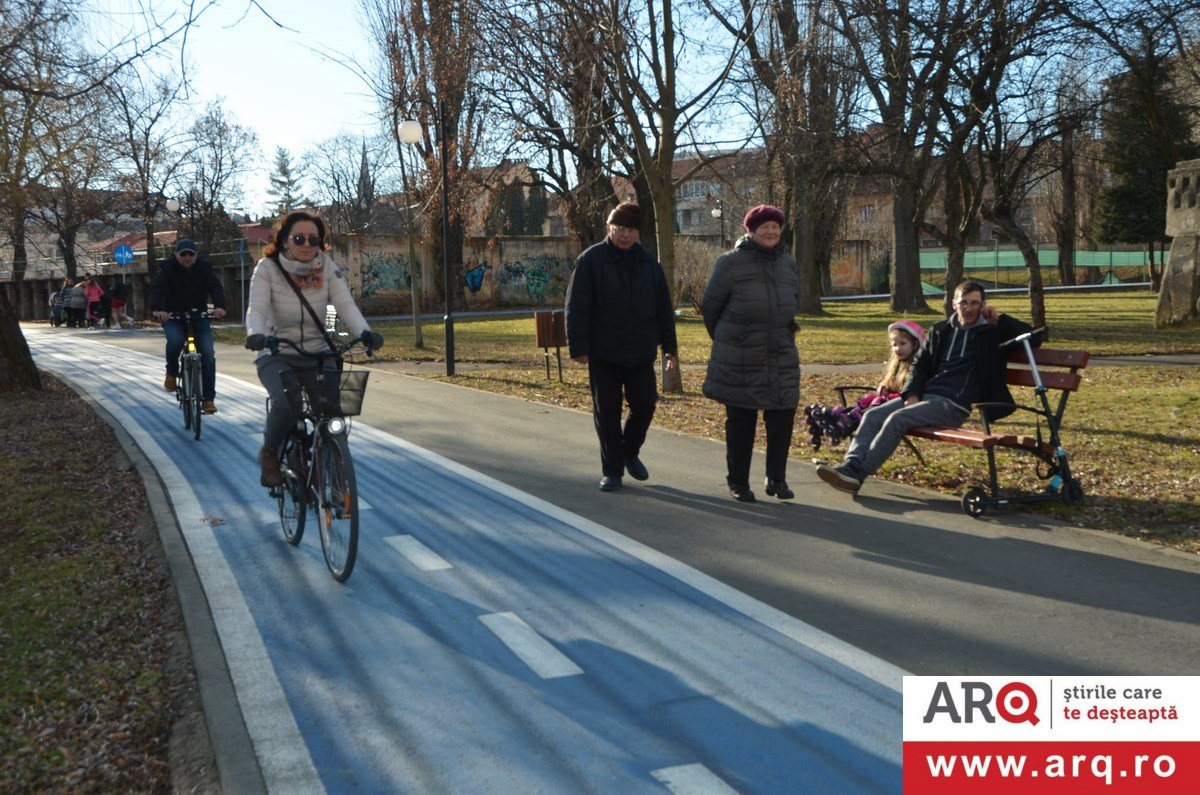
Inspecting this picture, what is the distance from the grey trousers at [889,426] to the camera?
24.8 feet

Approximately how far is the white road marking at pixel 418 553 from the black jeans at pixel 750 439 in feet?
7.53

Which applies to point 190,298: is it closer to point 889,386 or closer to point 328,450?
point 328,450

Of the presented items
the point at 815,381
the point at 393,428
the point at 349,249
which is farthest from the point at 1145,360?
the point at 349,249

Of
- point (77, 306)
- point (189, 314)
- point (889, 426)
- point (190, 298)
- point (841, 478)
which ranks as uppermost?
point (77, 306)

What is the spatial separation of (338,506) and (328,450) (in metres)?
0.30

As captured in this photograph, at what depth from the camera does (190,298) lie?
38.2ft

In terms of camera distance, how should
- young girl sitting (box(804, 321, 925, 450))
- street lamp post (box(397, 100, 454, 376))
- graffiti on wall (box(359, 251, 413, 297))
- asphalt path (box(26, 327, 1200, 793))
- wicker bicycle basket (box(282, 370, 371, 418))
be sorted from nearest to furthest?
asphalt path (box(26, 327, 1200, 793)), wicker bicycle basket (box(282, 370, 371, 418)), young girl sitting (box(804, 321, 925, 450)), street lamp post (box(397, 100, 454, 376)), graffiti on wall (box(359, 251, 413, 297))

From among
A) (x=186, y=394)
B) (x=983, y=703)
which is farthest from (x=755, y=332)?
(x=186, y=394)

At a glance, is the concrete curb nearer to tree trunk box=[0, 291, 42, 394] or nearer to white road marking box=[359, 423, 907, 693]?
white road marking box=[359, 423, 907, 693]

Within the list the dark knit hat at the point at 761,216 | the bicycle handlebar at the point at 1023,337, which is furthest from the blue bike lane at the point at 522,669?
the bicycle handlebar at the point at 1023,337

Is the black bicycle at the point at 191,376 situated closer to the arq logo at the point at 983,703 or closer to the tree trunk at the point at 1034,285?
the arq logo at the point at 983,703

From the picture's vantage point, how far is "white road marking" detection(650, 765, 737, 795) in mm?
3465

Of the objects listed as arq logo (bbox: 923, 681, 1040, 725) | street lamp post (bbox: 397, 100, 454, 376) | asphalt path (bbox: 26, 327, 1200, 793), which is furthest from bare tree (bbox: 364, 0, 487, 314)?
arq logo (bbox: 923, 681, 1040, 725)

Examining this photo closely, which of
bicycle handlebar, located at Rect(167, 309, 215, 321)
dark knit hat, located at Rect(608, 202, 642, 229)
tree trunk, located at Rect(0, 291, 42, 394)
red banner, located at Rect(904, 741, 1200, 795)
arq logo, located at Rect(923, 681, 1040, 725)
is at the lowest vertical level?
red banner, located at Rect(904, 741, 1200, 795)
